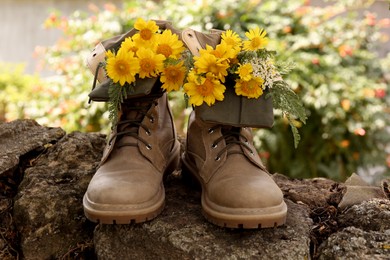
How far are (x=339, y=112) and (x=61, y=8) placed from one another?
12.9 ft

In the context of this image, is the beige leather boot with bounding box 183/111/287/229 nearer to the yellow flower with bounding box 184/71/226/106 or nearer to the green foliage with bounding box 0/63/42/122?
the yellow flower with bounding box 184/71/226/106

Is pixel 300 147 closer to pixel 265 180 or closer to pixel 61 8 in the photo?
pixel 265 180

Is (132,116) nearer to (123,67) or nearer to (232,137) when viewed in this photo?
(123,67)

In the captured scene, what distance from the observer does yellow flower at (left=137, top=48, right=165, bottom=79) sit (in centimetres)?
162

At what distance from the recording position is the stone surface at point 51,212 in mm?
1783

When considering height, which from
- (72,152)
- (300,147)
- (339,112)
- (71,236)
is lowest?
(300,147)

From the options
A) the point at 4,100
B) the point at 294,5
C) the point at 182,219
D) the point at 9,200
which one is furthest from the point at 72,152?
the point at 4,100

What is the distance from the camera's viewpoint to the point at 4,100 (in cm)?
489

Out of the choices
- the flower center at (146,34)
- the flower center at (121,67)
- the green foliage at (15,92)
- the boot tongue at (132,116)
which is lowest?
the green foliage at (15,92)

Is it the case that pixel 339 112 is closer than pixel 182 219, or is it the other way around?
pixel 182 219

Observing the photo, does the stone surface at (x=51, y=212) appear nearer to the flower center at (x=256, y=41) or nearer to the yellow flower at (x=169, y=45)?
the yellow flower at (x=169, y=45)

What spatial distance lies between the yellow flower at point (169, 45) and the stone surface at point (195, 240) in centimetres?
52

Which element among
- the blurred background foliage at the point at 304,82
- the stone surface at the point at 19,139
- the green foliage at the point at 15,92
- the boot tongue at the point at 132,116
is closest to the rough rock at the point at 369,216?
the boot tongue at the point at 132,116

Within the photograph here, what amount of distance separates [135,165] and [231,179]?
1.05ft
